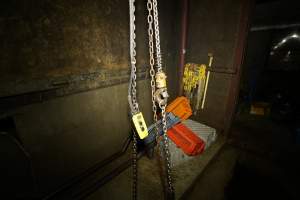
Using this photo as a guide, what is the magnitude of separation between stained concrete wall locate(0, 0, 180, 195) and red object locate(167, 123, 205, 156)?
1012 mm

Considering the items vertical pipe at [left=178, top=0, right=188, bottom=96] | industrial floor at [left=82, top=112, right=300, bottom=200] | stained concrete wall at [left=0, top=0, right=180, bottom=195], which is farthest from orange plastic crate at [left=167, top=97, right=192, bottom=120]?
stained concrete wall at [left=0, top=0, right=180, bottom=195]

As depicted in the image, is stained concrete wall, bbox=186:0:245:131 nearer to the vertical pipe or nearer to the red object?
the vertical pipe

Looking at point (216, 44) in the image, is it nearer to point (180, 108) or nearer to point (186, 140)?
point (180, 108)

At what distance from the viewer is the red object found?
295 cm

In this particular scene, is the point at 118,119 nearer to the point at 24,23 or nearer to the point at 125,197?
the point at 125,197

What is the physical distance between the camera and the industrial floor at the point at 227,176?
2428mm

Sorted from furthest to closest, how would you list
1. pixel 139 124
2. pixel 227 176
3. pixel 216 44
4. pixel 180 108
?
pixel 180 108 → pixel 216 44 → pixel 227 176 → pixel 139 124

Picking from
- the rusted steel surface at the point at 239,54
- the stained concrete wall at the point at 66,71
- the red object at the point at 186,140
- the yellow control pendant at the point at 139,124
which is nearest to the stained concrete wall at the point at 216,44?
the rusted steel surface at the point at 239,54

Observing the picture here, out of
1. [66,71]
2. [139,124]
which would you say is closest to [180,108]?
[139,124]

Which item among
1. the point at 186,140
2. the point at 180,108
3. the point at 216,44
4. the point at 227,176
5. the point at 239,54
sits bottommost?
the point at 227,176

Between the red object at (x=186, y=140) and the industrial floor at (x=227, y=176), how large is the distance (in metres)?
0.20

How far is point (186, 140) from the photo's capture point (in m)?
3.04

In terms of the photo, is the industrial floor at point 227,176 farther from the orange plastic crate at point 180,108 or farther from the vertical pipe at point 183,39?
the vertical pipe at point 183,39

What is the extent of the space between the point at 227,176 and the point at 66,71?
10.9 ft
